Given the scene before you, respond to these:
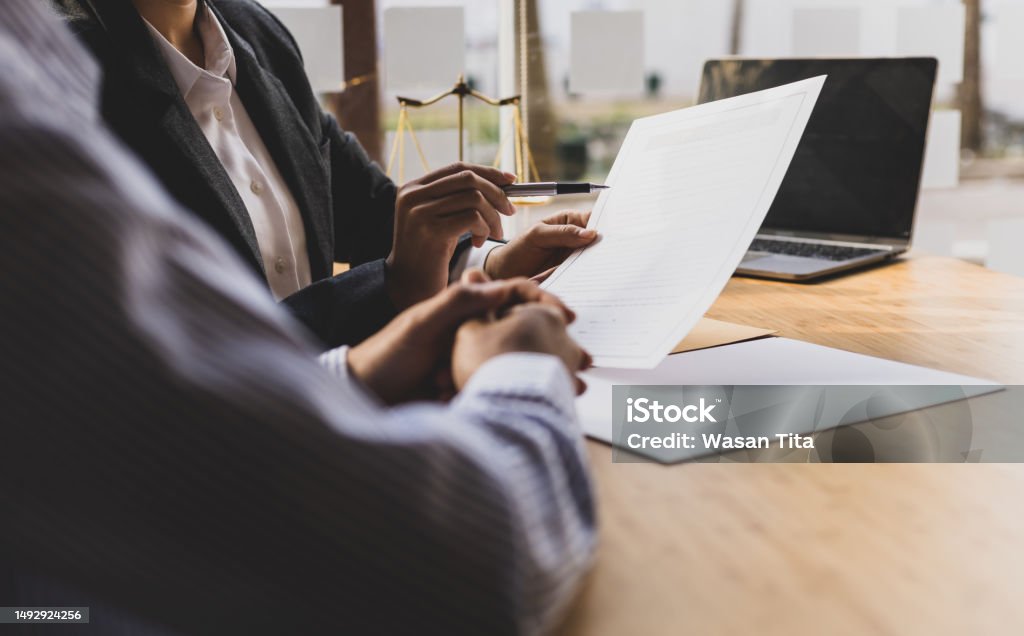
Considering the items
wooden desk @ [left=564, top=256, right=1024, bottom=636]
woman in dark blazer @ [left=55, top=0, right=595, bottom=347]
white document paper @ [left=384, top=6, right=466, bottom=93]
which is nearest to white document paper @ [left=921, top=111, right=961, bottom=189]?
white document paper @ [left=384, top=6, right=466, bottom=93]

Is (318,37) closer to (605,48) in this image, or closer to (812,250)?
(605,48)

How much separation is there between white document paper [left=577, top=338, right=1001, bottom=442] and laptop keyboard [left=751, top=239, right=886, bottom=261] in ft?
1.86

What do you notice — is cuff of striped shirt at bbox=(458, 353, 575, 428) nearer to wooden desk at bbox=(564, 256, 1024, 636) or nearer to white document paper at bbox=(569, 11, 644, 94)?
wooden desk at bbox=(564, 256, 1024, 636)

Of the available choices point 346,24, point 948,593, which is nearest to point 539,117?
point 346,24

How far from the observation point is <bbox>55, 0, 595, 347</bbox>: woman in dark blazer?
103cm

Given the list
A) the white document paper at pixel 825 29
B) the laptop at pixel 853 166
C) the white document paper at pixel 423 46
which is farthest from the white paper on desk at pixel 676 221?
the white document paper at pixel 825 29

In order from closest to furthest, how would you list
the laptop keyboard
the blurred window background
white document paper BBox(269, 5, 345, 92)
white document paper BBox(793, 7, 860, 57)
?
the laptop keyboard < white document paper BBox(269, 5, 345, 92) < the blurred window background < white document paper BBox(793, 7, 860, 57)

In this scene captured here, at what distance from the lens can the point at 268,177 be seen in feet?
4.15

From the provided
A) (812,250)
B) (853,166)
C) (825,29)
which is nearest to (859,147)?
(853,166)

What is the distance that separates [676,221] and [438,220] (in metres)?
0.34

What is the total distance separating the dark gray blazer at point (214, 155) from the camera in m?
1.03

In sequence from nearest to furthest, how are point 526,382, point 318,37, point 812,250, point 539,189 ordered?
1. point 526,382
2. point 539,189
3. point 812,250
4. point 318,37

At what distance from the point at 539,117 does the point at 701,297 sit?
6.41 feet

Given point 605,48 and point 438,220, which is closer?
point 438,220
